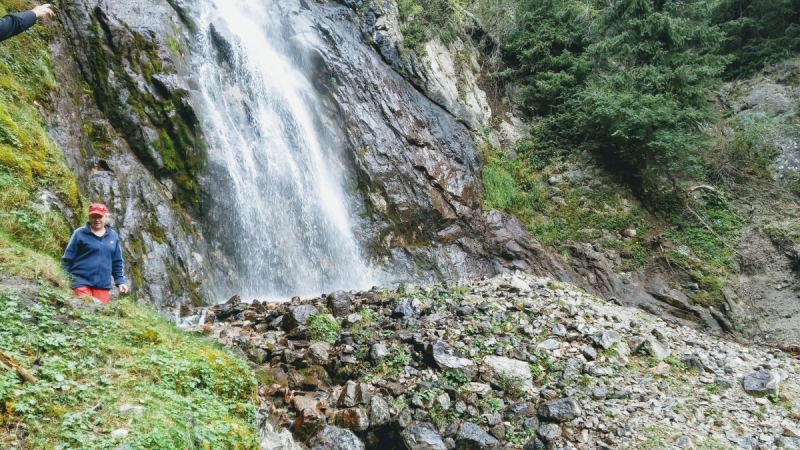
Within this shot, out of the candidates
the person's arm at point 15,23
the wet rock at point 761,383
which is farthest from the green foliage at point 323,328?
the wet rock at point 761,383

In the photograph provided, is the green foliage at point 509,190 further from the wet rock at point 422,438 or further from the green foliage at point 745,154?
the wet rock at point 422,438

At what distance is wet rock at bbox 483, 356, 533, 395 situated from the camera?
6.14 metres

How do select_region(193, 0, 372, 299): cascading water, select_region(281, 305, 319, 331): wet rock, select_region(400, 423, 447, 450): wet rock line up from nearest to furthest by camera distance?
select_region(400, 423, 447, 450): wet rock < select_region(281, 305, 319, 331): wet rock < select_region(193, 0, 372, 299): cascading water

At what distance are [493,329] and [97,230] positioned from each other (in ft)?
17.7

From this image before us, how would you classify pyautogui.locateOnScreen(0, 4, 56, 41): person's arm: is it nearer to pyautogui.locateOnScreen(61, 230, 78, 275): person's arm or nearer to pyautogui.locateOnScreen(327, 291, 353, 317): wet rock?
pyautogui.locateOnScreen(61, 230, 78, 275): person's arm

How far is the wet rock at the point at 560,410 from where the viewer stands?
563 centimetres

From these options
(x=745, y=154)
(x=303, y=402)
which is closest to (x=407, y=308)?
(x=303, y=402)

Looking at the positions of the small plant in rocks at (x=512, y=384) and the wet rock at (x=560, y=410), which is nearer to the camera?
the wet rock at (x=560, y=410)

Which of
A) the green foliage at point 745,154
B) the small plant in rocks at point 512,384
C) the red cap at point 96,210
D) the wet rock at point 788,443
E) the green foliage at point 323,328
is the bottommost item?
the wet rock at point 788,443

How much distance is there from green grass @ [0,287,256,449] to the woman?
0.87 meters

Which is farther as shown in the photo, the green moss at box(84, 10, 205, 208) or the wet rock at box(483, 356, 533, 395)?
the green moss at box(84, 10, 205, 208)

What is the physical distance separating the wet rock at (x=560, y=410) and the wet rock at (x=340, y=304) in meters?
3.62

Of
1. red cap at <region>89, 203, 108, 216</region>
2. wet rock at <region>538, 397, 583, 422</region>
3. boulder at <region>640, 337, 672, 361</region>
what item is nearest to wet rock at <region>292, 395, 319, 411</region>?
wet rock at <region>538, 397, 583, 422</region>

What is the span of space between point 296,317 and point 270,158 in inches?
204
